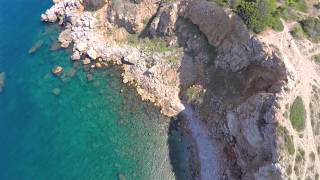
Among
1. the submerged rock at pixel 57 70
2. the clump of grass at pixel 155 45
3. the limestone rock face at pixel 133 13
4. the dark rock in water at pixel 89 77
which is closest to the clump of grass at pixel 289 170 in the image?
the clump of grass at pixel 155 45

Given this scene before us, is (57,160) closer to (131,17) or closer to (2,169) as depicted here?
(2,169)

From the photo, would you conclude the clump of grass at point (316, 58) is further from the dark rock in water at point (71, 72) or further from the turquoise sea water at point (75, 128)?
the dark rock in water at point (71, 72)

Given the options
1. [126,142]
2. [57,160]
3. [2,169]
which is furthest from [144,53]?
[2,169]

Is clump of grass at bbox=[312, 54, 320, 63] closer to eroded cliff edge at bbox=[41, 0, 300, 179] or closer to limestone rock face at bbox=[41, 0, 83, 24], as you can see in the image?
eroded cliff edge at bbox=[41, 0, 300, 179]

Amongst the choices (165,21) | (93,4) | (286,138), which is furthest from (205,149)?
(93,4)

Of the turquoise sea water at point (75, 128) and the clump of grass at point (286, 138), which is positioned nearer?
the clump of grass at point (286, 138)

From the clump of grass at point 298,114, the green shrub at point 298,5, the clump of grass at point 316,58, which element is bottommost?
the clump of grass at point 298,114
